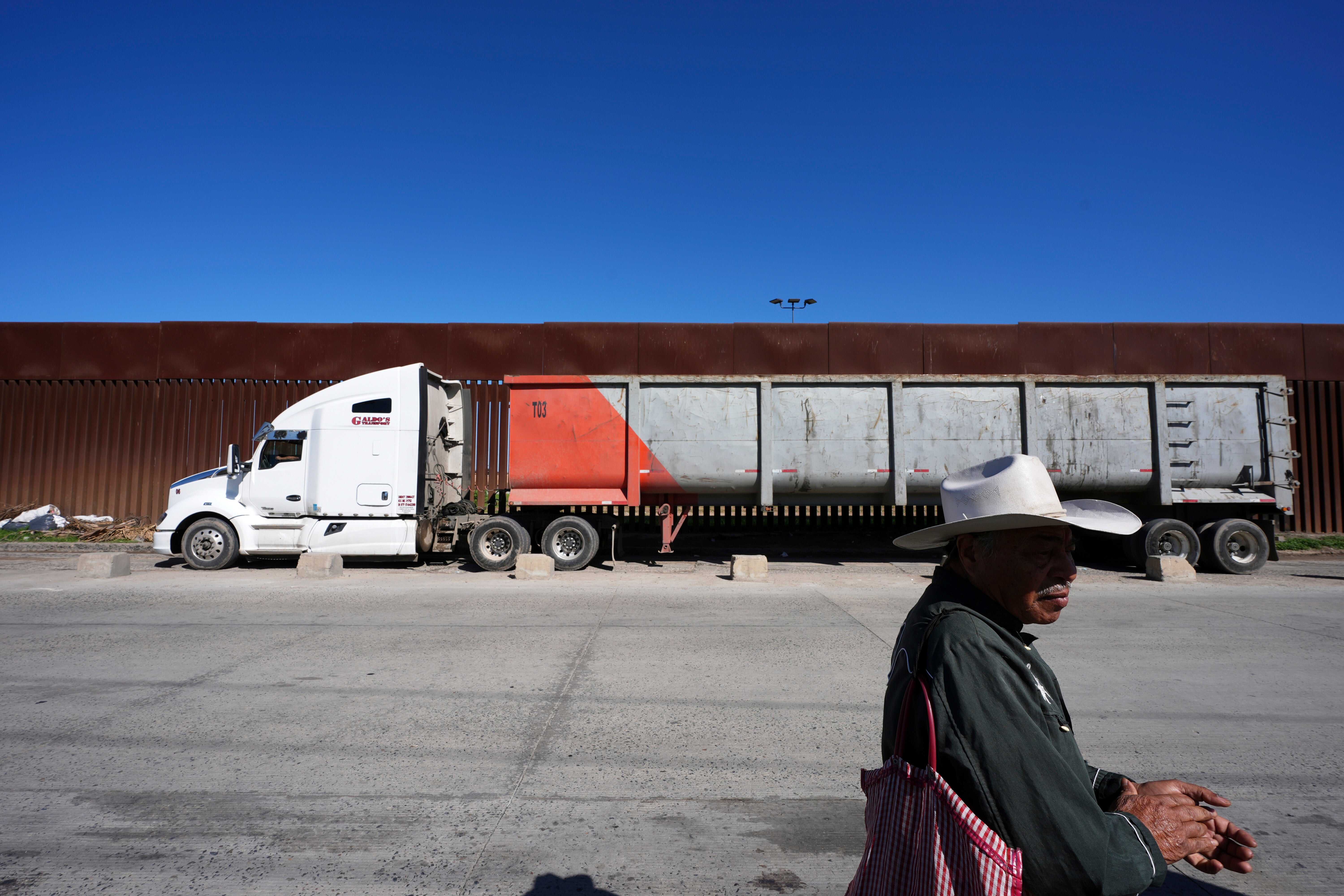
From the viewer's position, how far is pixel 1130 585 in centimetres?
1062

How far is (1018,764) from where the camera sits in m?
1.41

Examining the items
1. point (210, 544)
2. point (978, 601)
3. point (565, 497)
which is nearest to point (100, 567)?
point (210, 544)

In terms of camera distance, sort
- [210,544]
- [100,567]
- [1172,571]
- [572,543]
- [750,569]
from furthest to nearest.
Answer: [572,543], [210,544], [1172,571], [750,569], [100,567]

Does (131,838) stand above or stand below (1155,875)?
below

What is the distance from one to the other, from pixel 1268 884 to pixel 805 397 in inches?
412

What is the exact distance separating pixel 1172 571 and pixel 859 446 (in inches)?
206

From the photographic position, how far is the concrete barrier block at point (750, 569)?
A: 11.1 m

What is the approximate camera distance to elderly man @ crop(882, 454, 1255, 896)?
1.40 metres

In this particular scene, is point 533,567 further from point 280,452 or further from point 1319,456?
point 1319,456

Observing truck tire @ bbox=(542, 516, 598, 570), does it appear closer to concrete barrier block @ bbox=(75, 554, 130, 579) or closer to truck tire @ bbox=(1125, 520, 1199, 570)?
concrete barrier block @ bbox=(75, 554, 130, 579)

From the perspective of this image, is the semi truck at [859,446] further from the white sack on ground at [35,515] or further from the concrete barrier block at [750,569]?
the white sack on ground at [35,515]

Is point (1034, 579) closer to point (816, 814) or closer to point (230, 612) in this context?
point (816, 814)

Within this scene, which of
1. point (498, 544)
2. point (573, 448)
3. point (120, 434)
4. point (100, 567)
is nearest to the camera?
point (100, 567)

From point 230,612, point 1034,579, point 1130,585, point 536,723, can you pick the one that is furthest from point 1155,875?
point 1130,585
